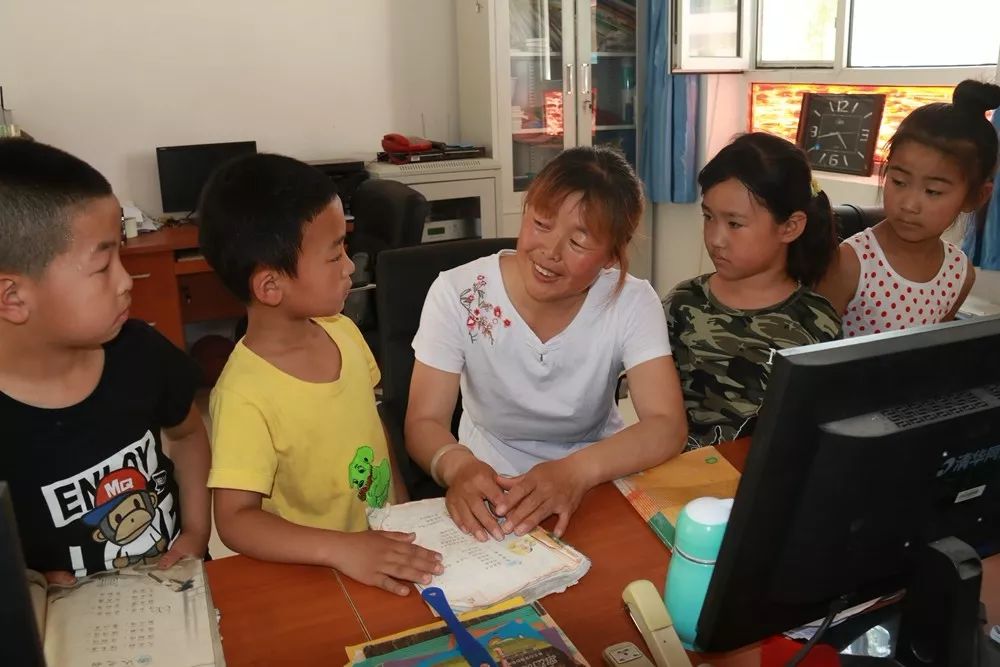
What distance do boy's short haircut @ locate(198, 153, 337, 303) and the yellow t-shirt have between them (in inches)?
5.3

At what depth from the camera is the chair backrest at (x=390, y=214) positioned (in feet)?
8.68

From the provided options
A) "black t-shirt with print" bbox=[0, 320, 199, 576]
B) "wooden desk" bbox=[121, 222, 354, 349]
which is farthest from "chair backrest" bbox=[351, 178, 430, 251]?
"black t-shirt with print" bbox=[0, 320, 199, 576]

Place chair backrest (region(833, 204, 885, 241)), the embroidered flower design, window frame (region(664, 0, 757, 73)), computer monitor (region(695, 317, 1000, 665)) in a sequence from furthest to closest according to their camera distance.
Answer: window frame (region(664, 0, 757, 73)) → chair backrest (region(833, 204, 885, 241)) → the embroidered flower design → computer monitor (region(695, 317, 1000, 665))

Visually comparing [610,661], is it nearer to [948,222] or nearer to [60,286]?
[60,286]

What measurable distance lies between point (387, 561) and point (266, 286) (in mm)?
478

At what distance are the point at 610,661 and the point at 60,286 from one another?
786 millimetres

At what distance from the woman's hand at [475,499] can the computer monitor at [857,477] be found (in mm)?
403

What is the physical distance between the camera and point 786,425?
0.63 m

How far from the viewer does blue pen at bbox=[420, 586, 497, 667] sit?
82cm

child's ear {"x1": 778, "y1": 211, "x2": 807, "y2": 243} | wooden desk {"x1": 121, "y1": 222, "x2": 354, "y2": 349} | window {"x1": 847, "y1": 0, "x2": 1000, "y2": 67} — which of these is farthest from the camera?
wooden desk {"x1": 121, "y1": 222, "x2": 354, "y2": 349}

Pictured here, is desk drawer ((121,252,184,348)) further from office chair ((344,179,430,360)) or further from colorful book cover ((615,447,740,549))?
colorful book cover ((615,447,740,549))

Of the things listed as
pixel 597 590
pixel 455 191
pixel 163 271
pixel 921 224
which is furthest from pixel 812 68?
pixel 597 590

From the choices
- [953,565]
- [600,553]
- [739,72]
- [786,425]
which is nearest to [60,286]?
[600,553]

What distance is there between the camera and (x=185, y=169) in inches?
148
